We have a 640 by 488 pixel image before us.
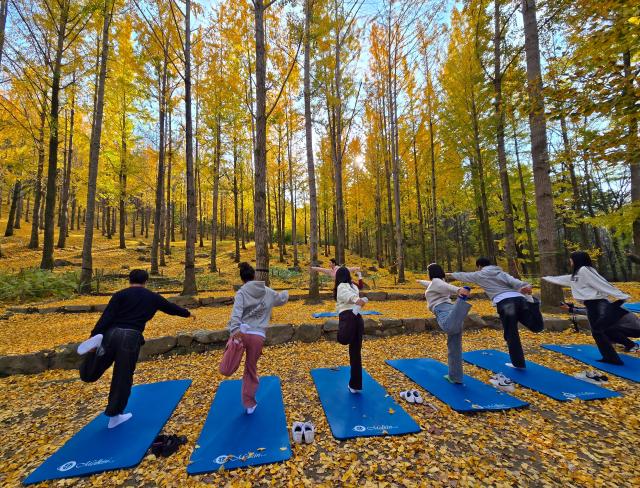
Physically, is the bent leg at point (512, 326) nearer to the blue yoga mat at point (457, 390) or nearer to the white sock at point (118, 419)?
the blue yoga mat at point (457, 390)

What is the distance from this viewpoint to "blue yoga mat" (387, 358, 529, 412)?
3.65 metres

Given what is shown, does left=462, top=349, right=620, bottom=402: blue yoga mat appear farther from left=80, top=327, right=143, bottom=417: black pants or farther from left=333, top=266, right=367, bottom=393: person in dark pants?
left=80, top=327, right=143, bottom=417: black pants

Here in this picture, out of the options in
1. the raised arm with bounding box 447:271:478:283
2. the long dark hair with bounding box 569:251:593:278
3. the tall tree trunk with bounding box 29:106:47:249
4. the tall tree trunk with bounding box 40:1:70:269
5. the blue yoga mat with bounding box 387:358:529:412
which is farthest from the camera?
the tall tree trunk with bounding box 29:106:47:249

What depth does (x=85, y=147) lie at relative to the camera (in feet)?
61.5

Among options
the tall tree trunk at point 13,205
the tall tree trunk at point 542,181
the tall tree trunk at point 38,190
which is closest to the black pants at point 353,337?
the tall tree trunk at point 542,181

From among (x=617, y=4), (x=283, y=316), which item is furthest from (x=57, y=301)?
(x=617, y=4)

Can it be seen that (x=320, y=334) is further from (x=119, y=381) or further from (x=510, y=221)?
(x=510, y=221)

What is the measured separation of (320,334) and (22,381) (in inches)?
227

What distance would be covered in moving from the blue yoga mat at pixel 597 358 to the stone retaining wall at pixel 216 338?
1250 mm

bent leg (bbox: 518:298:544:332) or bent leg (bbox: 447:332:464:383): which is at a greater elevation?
bent leg (bbox: 518:298:544:332)

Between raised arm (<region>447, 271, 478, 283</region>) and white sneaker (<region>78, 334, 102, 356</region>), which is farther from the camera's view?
raised arm (<region>447, 271, 478, 283</region>)

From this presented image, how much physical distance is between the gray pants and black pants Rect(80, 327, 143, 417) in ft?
14.4

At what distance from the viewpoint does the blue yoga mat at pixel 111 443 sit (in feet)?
8.79

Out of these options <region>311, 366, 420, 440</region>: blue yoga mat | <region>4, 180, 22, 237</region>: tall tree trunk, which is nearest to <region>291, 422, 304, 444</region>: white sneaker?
<region>311, 366, 420, 440</region>: blue yoga mat
